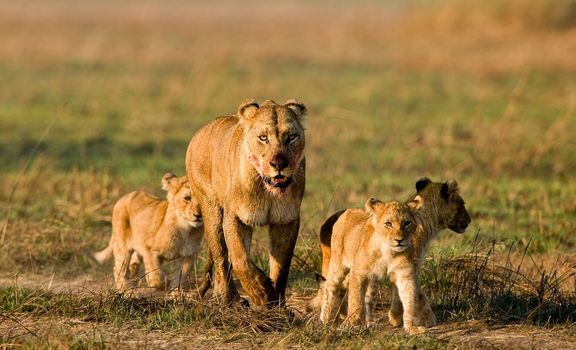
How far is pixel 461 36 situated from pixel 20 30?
12144mm

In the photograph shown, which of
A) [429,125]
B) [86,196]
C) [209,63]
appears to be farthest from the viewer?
[209,63]

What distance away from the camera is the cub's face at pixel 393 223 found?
21.1 feet

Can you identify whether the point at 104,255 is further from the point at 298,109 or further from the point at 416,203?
the point at 416,203

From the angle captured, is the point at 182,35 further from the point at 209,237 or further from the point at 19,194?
the point at 209,237

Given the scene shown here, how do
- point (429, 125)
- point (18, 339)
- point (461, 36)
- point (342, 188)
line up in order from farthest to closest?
point (461, 36)
point (429, 125)
point (342, 188)
point (18, 339)

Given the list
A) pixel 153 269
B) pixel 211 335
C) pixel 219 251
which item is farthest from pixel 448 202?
pixel 153 269

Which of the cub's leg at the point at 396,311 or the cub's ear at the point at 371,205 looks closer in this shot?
the cub's ear at the point at 371,205

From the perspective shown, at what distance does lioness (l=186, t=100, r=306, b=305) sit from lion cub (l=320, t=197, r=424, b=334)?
1.30 ft

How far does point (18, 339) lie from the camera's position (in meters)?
6.41

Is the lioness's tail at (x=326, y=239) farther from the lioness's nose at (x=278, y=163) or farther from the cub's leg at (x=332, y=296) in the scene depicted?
the lioness's nose at (x=278, y=163)

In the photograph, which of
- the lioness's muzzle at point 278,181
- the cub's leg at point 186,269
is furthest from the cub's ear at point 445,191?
the cub's leg at point 186,269

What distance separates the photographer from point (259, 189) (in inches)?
265

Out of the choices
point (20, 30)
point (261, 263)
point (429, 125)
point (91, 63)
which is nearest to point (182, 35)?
point (20, 30)

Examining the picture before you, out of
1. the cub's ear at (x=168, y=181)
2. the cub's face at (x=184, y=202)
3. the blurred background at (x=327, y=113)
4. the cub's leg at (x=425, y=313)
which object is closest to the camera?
the cub's leg at (x=425, y=313)
